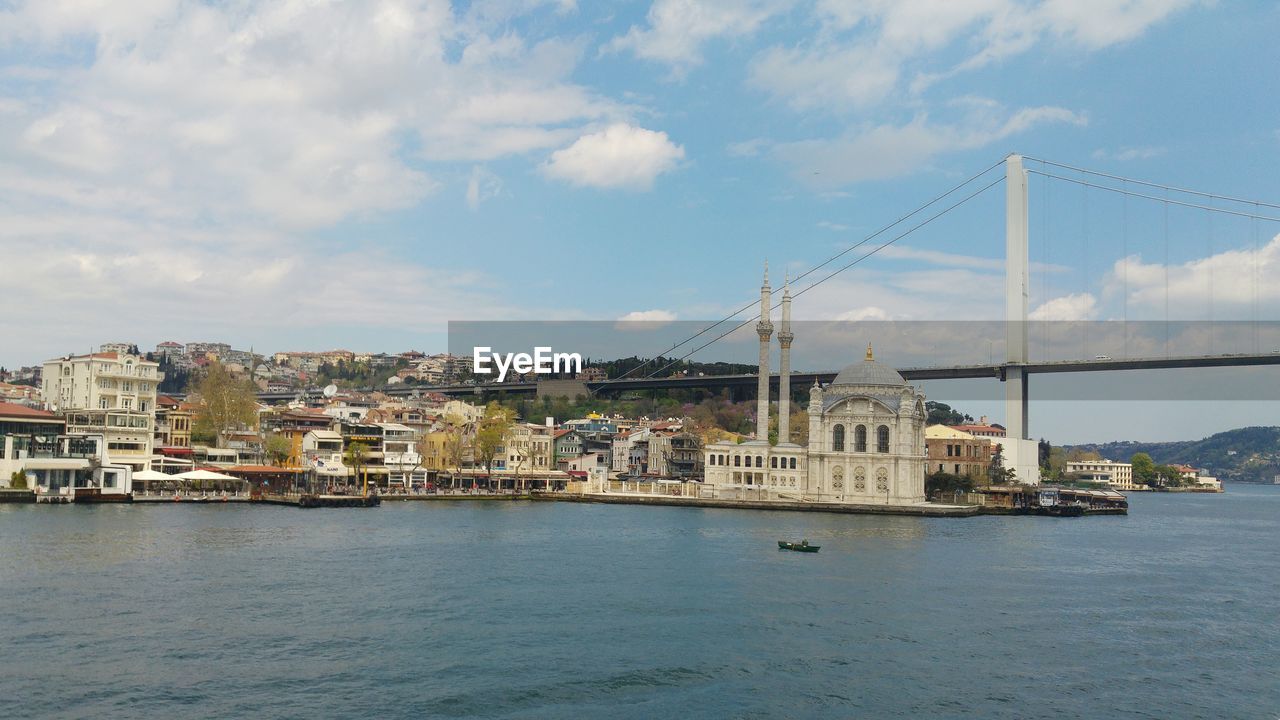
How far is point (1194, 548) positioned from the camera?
1550 inches

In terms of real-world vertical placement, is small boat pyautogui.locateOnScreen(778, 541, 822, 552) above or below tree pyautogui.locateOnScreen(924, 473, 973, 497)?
below

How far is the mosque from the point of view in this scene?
55.1m

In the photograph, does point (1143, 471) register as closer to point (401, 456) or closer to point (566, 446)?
point (566, 446)

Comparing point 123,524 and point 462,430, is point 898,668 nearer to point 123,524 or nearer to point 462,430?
point 123,524

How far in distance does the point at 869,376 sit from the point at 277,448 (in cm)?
3023

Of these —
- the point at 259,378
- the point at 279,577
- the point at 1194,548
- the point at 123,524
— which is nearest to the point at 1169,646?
the point at 279,577

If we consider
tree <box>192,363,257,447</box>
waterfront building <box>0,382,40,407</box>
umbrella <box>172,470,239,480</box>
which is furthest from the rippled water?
waterfront building <box>0,382,40,407</box>

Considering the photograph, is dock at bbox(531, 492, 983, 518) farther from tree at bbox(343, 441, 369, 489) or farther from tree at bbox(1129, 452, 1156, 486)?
tree at bbox(1129, 452, 1156, 486)

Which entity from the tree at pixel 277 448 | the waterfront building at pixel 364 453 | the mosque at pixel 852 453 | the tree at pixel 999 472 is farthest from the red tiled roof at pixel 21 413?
the tree at pixel 999 472

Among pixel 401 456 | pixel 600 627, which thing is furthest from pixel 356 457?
pixel 600 627

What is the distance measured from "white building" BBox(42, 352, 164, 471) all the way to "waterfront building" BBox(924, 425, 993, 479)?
42393mm

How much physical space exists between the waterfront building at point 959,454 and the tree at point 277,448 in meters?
36.1

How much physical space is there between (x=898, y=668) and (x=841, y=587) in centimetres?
795

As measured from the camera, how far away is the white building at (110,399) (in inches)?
1953
